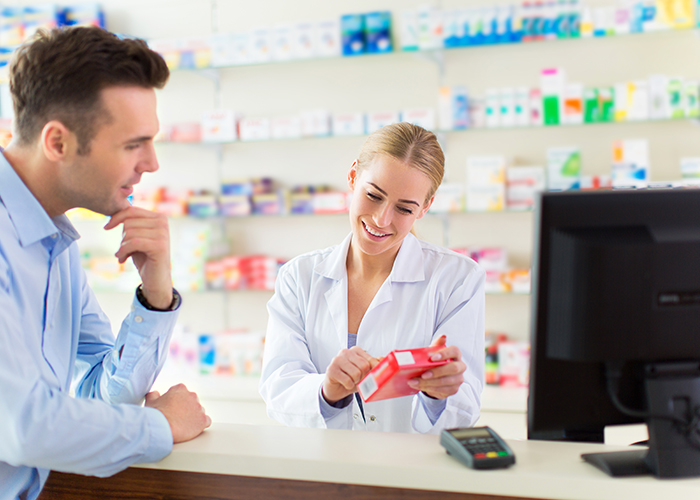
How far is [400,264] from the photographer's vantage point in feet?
6.48

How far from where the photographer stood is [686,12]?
9.86 ft

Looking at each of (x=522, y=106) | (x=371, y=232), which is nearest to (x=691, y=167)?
(x=522, y=106)

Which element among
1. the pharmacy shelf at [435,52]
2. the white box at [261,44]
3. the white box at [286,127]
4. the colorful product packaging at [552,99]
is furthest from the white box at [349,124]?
the colorful product packaging at [552,99]

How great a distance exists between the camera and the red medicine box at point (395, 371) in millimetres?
1272

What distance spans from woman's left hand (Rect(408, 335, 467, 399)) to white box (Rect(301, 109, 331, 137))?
2.40 meters

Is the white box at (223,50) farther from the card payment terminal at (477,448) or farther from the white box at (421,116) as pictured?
the card payment terminal at (477,448)

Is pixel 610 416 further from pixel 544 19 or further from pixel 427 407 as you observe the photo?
pixel 544 19

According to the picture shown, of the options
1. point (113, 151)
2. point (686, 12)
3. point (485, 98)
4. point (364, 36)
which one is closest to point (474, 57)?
point (485, 98)

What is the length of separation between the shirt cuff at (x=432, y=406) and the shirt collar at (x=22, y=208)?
1.03 metres

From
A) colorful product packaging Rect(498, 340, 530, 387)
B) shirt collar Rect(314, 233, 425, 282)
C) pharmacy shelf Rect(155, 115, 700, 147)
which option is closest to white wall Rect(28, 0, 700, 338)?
pharmacy shelf Rect(155, 115, 700, 147)

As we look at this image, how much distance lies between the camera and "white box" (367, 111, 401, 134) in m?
3.45

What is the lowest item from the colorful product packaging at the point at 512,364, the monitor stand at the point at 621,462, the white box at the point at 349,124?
the colorful product packaging at the point at 512,364

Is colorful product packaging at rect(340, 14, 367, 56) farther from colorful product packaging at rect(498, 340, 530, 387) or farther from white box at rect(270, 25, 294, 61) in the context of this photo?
colorful product packaging at rect(498, 340, 530, 387)

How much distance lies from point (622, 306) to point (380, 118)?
2.65 meters
